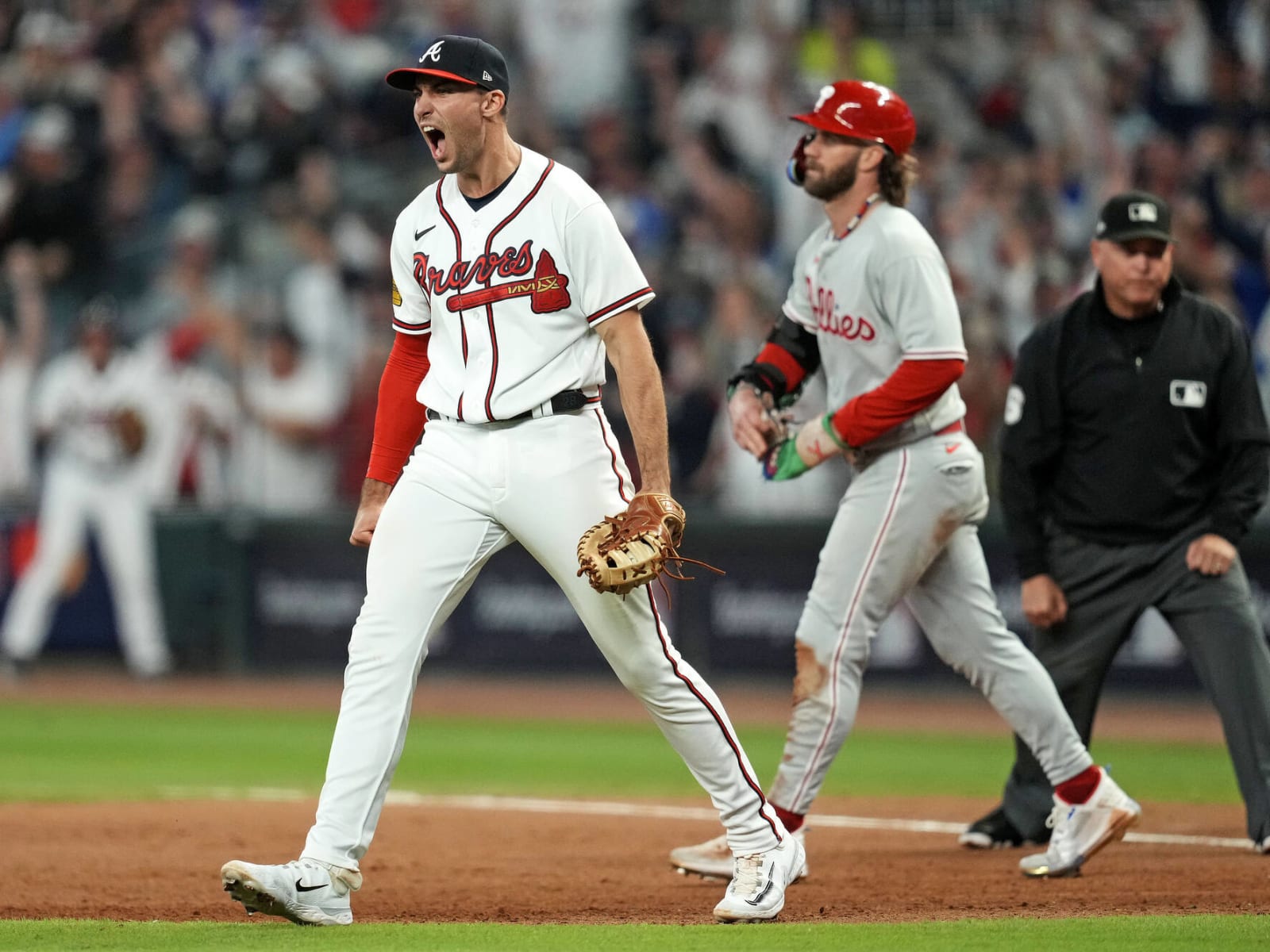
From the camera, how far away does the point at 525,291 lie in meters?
4.79

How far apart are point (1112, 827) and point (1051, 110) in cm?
1017

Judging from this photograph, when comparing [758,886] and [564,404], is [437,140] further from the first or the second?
[758,886]

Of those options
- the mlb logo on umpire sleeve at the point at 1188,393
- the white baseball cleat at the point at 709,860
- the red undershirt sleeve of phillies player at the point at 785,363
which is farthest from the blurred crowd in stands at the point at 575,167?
the white baseball cleat at the point at 709,860

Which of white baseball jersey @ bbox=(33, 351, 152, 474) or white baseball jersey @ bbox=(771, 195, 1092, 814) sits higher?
white baseball jersey @ bbox=(771, 195, 1092, 814)

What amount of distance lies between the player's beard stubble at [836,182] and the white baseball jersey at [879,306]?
0.39 feet

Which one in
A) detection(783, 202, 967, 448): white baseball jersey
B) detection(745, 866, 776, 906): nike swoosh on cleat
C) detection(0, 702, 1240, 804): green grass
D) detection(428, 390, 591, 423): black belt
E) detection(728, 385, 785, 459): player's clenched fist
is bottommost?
detection(0, 702, 1240, 804): green grass

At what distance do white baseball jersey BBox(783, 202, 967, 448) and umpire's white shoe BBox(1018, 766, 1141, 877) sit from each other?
1.31 meters

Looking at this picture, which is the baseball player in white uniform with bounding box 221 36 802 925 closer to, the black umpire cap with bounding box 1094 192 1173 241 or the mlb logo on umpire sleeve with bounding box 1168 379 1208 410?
the black umpire cap with bounding box 1094 192 1173 241

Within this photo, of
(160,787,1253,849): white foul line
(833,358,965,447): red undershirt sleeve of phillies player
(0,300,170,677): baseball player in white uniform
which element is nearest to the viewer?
(833,358,965,447): red undershirt sleeve of phillies player

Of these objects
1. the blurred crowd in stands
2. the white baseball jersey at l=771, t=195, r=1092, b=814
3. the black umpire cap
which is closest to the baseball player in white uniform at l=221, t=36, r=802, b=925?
the white baseball jersey at l=771, t=195, r=1092, b=814

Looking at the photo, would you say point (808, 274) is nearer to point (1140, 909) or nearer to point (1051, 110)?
point (1140, 909)

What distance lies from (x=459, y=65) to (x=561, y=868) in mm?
2816

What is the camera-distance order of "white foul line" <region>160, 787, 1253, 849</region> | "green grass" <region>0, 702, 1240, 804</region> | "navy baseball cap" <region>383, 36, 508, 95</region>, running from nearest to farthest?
"navy baseball cap" <region>383, 36, 508, 95</region> → "white foul line" <region>160, 787, 1253, 849</region> → "green grass" <region>0, 702, 1240, 804</region>

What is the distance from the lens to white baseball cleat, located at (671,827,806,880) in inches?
222
